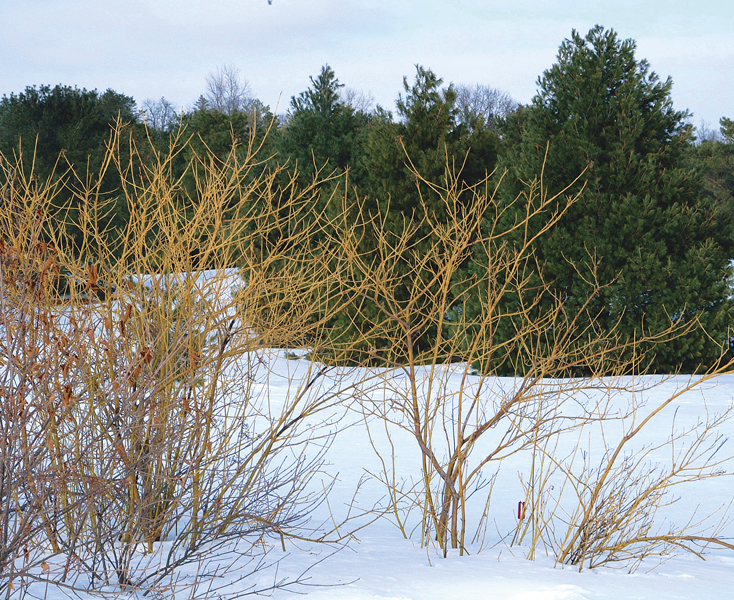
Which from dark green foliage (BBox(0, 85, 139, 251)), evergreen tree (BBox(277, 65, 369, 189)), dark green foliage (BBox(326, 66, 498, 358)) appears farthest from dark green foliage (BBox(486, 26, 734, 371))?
dark green foliage (BBox(0, 85, 139, 251))

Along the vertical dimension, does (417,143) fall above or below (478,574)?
above

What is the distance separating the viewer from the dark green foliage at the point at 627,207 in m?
8.57

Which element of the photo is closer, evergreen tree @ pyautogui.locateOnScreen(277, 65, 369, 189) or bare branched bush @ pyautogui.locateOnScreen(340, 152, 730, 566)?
bare branched bush @ pyautogui.locateOnScreen(340, 152, 730, 566)

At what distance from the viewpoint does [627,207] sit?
337 inches

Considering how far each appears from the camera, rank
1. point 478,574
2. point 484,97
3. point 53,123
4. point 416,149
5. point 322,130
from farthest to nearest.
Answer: point 484,97 < point 53,123 < point 322,130 < point 416,149 < point 478,574

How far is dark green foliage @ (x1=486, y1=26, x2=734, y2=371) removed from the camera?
8570 millimetres

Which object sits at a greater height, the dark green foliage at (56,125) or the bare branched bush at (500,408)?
the dark green foliage at (56,125)

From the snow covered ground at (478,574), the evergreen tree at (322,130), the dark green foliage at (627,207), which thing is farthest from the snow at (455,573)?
the evergreen tree at (322,130)

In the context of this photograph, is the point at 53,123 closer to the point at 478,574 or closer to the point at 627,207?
the point at 627,207

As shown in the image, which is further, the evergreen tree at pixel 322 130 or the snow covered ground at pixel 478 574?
the evergreen tree at pixel 322 130

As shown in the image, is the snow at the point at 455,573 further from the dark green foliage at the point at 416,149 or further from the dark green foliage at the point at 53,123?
the dark green foliage at the point at 53,123

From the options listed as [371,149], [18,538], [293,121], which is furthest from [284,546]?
[293,121]

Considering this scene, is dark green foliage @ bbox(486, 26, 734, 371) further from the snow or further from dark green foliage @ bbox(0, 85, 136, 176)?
dark green foliage @ bbox(0, 85, 136, 176)

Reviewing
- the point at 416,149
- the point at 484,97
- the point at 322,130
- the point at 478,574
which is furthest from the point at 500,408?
the point at 484,97
